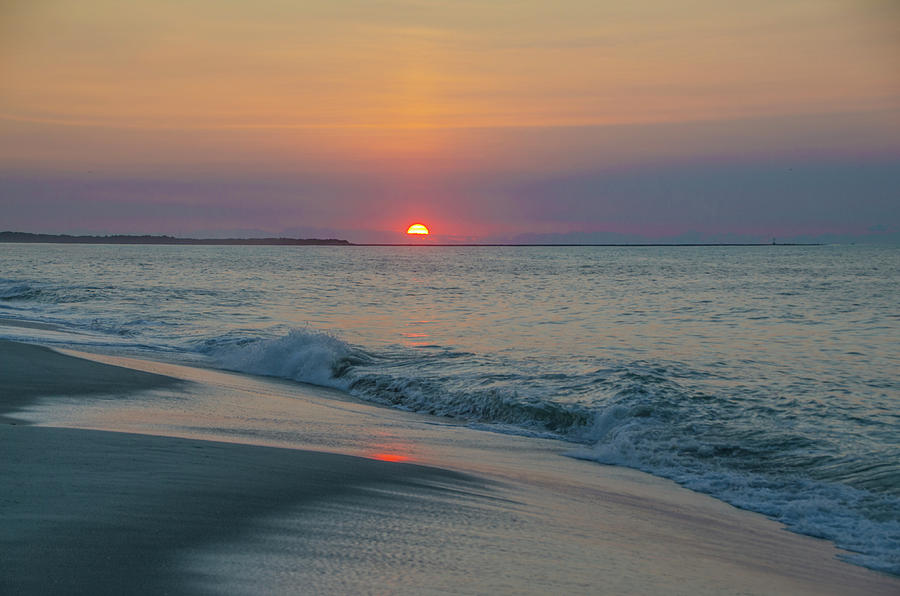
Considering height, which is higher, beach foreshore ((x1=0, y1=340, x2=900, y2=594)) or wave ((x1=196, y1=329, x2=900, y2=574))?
beach foreshore ((x1=0, y1=340, x2=900, y2=594))

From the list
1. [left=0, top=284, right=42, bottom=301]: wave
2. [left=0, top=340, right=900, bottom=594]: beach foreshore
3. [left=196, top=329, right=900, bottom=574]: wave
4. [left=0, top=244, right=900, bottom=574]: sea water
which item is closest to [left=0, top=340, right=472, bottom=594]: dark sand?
[left=0, top=340, right=900, bottom=594]: beach foreshore

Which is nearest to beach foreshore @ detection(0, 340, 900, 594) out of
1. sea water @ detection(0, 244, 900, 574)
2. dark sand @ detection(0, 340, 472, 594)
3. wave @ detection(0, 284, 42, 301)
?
dark sand @ detection(0, 340, 472, 594)

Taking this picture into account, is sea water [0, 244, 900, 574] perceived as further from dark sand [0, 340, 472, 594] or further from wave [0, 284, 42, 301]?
dark sand [0, 340, 472, 594]

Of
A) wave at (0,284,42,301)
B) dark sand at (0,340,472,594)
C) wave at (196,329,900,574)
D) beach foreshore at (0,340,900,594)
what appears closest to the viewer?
dark sand at (0,340,472,594)

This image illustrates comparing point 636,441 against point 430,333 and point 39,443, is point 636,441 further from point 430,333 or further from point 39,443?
point 430,333

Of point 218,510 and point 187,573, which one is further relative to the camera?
point 218,510

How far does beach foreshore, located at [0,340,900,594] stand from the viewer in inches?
169

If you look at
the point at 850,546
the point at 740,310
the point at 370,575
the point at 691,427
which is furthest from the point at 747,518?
the point at 740,310

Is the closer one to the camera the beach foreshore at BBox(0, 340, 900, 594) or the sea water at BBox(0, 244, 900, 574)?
the beach foreshore at BBox(0, 340, 900, 594)

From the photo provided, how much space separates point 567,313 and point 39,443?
23.8 m

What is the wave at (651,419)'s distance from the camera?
779 centimetres

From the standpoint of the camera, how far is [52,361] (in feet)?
45.1

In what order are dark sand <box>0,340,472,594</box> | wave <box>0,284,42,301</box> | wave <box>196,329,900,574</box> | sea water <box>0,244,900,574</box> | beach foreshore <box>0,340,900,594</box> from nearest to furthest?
dark sand <box>0,340,472,594</box>
beach foreshore <box>0,340,900,594</box>
wave <box>196,329,900,574</box>
sea water <box>0,244,900,574</box>
wave <box>0,284,42,301</box>

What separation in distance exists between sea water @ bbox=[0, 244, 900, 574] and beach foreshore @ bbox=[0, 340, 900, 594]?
123 centimetres
